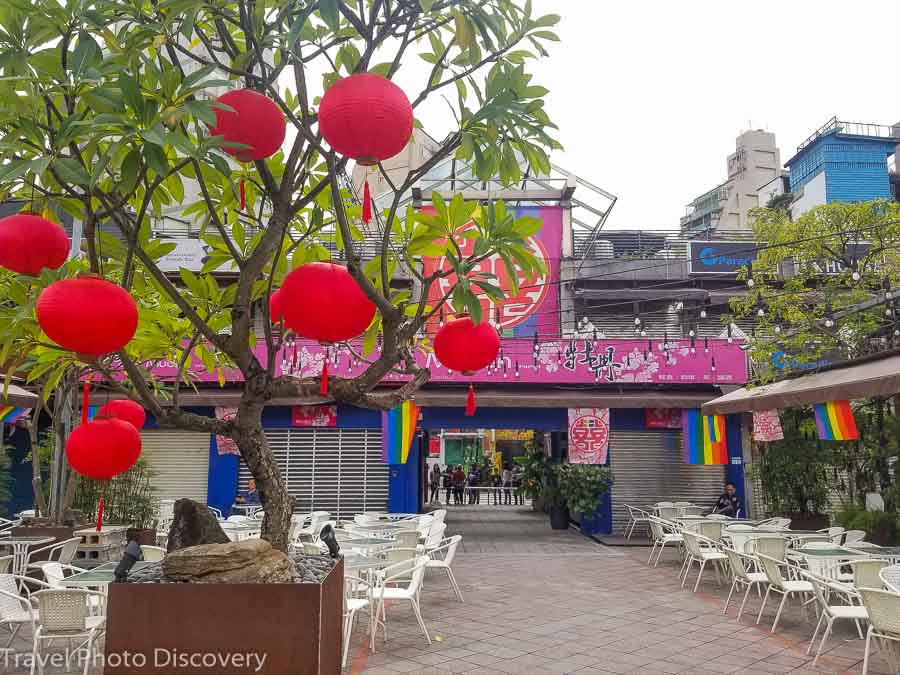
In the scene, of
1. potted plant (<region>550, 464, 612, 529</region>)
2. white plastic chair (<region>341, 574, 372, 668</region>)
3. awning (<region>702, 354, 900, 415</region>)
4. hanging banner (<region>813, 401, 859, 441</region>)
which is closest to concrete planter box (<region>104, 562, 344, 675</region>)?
white plastic chair (<region>341, 574, 372, 668</region>)

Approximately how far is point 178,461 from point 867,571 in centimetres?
1294

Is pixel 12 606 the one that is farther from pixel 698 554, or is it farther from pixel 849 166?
pixel 849 166

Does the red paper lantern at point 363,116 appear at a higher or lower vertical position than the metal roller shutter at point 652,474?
higher

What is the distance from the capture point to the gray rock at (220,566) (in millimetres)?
2980

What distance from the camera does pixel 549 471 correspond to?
1634 cm

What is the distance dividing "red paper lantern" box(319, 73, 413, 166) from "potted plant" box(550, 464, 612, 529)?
42.9ft

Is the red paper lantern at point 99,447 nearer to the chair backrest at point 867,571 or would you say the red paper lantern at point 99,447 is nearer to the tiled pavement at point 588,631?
the tiled pavement at point 588,631

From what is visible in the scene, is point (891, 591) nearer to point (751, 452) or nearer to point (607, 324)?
point (751, 452)

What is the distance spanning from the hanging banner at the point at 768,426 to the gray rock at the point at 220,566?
1084 centimetres

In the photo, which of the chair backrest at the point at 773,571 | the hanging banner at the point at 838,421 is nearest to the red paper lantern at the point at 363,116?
the chair backrest at the point at 773,571

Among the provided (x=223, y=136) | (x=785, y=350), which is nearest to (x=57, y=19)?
(x=223, y=136)

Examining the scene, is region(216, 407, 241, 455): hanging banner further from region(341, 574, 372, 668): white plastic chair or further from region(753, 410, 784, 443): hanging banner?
region(753, 410, 784, 443): hanging banner

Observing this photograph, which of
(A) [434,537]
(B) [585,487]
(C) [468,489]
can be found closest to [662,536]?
(B) [585,487]

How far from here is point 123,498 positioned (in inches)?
499
